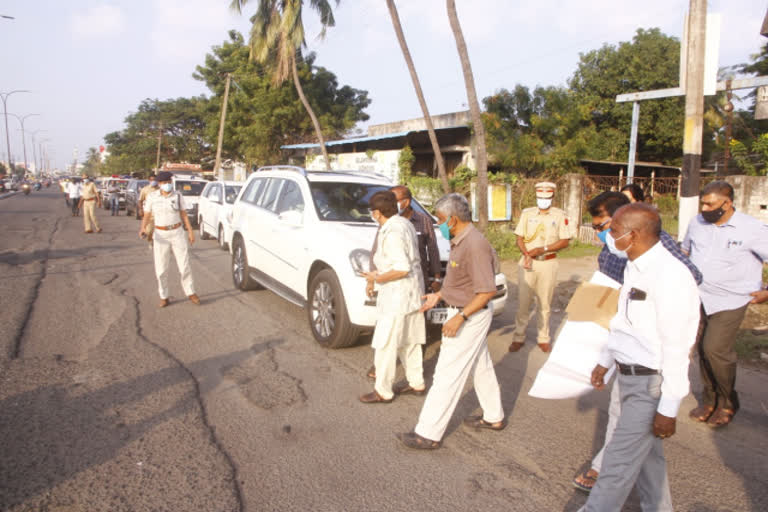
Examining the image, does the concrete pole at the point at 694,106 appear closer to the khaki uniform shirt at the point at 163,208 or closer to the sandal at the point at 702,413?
the sandal at the point at 702,413

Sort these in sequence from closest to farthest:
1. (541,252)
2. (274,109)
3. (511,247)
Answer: (541,252) < (511,247) < (274,109)

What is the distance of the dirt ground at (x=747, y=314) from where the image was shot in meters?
5.96

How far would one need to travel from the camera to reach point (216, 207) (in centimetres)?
1361

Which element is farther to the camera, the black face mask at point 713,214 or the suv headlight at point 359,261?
the suv headlight at point 359,261

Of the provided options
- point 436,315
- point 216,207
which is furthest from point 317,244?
point 216,207

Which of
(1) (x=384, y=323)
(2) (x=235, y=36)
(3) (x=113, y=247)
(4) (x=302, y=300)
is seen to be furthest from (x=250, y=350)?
(2) (x=235, y=36)

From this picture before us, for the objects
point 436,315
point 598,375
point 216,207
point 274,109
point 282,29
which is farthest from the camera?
point 274,109

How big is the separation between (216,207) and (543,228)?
9.74 meters

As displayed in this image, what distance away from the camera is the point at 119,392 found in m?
4.48

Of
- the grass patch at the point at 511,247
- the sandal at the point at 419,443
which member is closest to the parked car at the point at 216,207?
the grass patch at the point at 511,247

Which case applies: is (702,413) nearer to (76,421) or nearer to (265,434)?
(265,434)

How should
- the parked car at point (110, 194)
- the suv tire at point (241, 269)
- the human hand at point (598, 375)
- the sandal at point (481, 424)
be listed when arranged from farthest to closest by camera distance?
the parked car at point (110, 194) → the suv tire at point (241, 269) → the sandal at point (481, 424) → the human hand at point (598, 375)

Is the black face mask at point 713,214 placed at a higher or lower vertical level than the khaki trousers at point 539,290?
higher

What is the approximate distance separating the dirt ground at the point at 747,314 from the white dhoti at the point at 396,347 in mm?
3751
